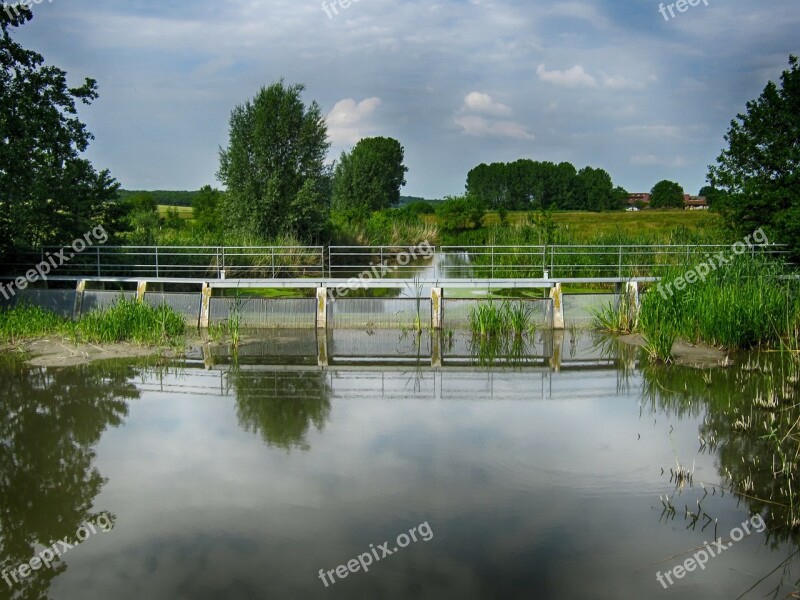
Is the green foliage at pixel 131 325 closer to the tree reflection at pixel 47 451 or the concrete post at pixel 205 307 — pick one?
the concrete post at pixel 205 307

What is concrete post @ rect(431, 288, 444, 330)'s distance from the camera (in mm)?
17141

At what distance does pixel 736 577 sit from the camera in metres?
5.82

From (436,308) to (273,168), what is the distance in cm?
1367

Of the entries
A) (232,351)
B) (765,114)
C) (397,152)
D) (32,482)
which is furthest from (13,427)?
(397,152)

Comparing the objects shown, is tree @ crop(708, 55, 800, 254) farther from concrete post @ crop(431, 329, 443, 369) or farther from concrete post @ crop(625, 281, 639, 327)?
concrete post @ crop(431, 329, 443, 369)

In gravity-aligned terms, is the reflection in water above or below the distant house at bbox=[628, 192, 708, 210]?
below

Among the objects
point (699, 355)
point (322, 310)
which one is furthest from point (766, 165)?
point (322, 310)

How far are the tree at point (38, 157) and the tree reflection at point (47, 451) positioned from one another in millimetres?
4753

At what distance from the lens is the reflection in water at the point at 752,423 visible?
708 centimetres

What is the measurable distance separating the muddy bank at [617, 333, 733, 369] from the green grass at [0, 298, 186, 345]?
9.43 meters

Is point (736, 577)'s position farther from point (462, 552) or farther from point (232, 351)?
point (232, 351)

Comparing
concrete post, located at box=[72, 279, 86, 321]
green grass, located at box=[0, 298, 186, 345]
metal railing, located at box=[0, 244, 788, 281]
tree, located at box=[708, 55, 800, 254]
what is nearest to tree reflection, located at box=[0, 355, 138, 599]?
green grass, located at box=[0, 298, 186, 345]

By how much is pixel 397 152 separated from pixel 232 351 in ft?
235

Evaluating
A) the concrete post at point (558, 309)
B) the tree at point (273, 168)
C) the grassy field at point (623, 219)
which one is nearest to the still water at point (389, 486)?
the concrete post at point (558, 309)
